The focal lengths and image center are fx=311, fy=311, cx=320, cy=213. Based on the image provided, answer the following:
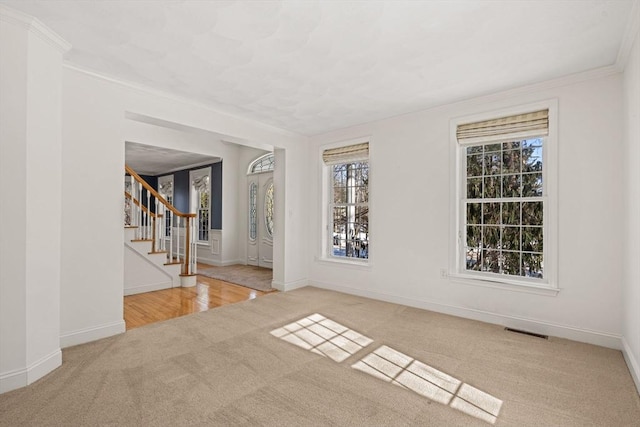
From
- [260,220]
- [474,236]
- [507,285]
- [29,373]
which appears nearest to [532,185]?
[474,236]

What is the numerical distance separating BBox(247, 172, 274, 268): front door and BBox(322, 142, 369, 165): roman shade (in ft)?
7.56

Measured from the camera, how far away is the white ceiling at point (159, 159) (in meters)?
6.85

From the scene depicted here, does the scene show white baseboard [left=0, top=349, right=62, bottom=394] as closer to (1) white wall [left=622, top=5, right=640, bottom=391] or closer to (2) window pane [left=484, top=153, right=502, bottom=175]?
(1) white wall [left=622, top=5, right=640, bottom=391]

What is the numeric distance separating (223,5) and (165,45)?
788 millimetres

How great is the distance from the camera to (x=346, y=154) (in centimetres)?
492

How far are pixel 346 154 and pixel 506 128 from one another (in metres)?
2.21

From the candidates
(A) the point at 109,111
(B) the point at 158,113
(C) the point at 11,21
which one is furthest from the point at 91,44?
(B) the point at 158,113

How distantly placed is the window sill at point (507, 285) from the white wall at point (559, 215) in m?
0.05

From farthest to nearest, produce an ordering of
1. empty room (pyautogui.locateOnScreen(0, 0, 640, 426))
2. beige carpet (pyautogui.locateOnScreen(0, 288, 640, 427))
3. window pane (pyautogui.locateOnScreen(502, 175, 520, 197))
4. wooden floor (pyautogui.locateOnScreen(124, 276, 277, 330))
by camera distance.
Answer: wooden floor (pyautogui.locateOnScreen(124, 276, 277, 330)) → window pane (pyautogui.locateOnScreen(502, 175, 520, 197)) → empty room (pyautogui.locateOnScreen(0, 0, 640, 426)) → beige carpet (pyautogui.locateOnScreen(0, 288, 640, 427))

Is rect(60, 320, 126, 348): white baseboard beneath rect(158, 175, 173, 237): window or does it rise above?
beneath

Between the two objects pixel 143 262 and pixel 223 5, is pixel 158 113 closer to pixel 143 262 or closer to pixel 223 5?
pixel 223 5

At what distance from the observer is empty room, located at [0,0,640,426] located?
6.96ft

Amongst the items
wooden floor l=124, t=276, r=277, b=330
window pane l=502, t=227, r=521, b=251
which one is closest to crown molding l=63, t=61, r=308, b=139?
wooden floor l=124, t=276, r=277, b=330

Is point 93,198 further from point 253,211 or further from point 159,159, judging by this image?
point 159,159
